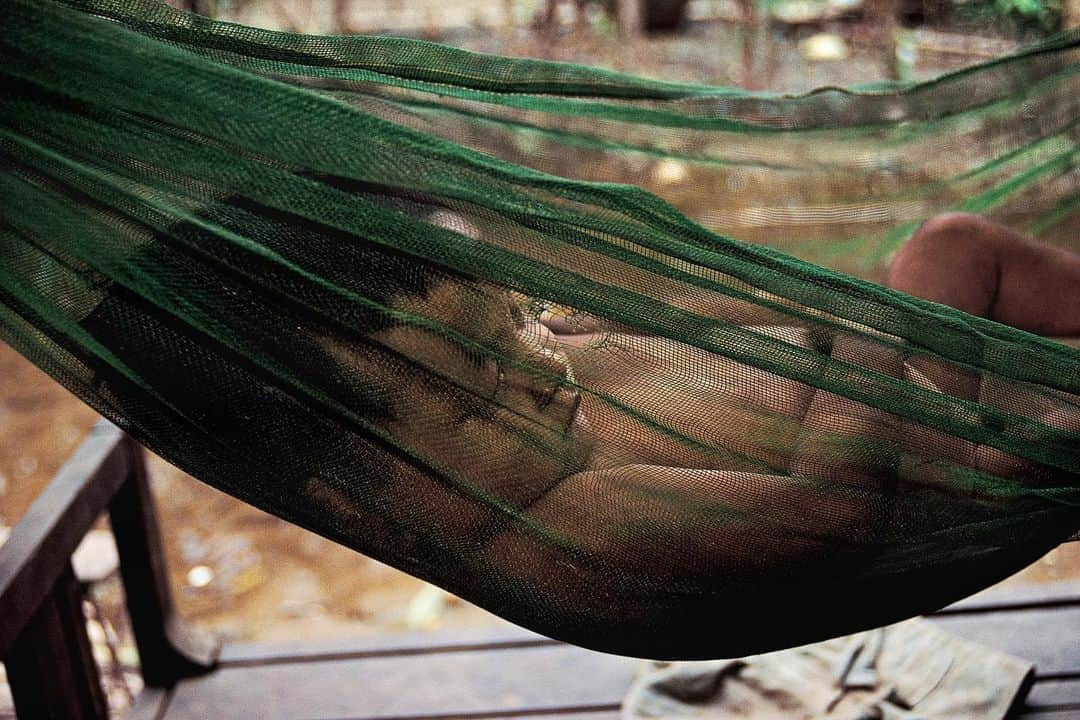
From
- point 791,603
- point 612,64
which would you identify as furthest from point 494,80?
point 612,64

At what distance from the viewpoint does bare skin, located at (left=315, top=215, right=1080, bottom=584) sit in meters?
1.03

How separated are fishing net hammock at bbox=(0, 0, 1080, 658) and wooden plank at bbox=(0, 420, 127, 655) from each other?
35 cm

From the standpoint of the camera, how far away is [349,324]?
1005mm

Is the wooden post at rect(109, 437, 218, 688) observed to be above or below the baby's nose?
below

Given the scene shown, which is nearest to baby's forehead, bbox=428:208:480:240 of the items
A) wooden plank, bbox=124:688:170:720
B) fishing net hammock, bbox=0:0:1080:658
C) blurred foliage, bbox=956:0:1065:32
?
fishing net hammock, bbox=0:0:1080:658

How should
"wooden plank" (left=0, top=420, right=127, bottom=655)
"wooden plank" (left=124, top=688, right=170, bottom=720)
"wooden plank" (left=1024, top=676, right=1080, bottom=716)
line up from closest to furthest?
"wooden plank" (left=0, top=420, right=127, bottom=655) < "wooden plank" (left=1024, top=676, right=1080, bottom=716) < "wooden plank" (left=124, top=688, right=170, bottom=720)

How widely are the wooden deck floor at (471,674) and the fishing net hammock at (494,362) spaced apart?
498mm

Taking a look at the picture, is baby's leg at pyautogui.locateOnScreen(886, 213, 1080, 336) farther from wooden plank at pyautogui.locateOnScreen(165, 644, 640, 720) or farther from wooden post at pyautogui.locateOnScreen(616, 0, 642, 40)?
wooden post at pyautogui.locateOnScreen(616, 0, 642, 40)

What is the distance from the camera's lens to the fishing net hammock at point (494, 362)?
98 centimetres

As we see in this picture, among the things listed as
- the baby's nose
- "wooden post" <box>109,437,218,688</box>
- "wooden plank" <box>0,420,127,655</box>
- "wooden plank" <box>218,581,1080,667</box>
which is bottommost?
"wooden plank" <box>218,581,1080,667</box>

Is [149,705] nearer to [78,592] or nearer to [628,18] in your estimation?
[78,592]

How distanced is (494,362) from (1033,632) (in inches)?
41.8

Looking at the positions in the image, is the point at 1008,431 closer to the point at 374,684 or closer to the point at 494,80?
the point at 494,80

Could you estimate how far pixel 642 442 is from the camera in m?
1.04
